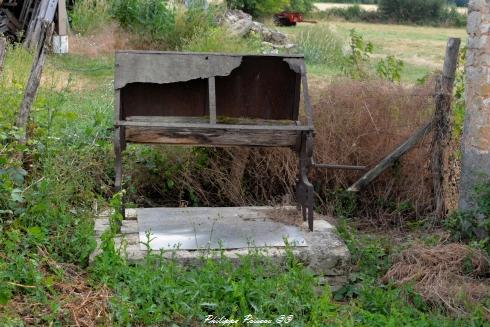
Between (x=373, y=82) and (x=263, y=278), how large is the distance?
3373mm

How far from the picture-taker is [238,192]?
802 centimetres

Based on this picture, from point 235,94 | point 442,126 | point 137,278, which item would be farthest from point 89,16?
Answer: point 137,278

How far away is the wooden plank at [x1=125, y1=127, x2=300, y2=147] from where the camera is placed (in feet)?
21.9

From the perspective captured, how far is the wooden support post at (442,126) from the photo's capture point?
7684 millimetres

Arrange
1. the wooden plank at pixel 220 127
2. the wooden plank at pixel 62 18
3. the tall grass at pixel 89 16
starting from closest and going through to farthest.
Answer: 1. the wooden plank at pixel 220 127
2. the wooden plank at pixel 62 18
3. the tall grass at pixel 89 16

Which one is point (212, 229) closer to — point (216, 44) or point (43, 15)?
point (216, 44)

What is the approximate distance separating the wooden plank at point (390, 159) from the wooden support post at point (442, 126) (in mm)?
132

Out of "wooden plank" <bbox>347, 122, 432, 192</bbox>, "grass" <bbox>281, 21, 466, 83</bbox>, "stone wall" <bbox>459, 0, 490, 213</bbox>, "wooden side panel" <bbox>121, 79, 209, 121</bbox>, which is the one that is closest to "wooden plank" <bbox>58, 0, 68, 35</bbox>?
"grass" <bbox>281, 21, 466, 83</bbox>

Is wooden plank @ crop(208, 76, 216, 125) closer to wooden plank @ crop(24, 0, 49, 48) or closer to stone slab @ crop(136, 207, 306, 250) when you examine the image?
stone slab @ crop(136, 207, 306, 250)

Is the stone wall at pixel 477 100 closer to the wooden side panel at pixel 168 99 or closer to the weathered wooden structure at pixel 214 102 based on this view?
the weathered wooden structure at pixel 214 102

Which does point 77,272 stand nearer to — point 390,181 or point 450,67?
point 390,181

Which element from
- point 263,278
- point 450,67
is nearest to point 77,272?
point 263,278

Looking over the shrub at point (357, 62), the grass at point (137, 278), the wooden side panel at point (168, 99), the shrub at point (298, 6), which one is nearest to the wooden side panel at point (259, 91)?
the wooden side panel at point (168, 99)

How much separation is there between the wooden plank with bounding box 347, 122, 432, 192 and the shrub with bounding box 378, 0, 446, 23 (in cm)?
3547
